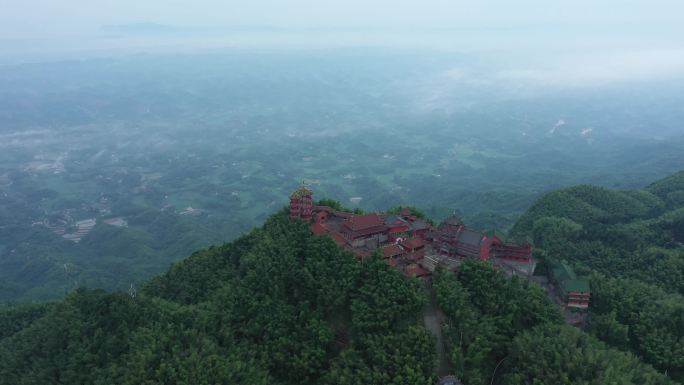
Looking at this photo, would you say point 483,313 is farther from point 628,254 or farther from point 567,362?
point 628,254

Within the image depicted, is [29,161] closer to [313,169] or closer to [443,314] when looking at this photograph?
[313,169]

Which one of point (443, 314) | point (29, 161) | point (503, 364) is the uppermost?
point (443, 314)

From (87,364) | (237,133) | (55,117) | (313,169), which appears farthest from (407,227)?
(55,117)

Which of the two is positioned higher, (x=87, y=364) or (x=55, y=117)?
(x=87, y=364)

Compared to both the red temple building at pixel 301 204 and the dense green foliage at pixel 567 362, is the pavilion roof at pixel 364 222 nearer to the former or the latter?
the red temple building at pixel 301 204

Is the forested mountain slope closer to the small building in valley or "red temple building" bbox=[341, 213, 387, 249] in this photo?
→ the small building in valley

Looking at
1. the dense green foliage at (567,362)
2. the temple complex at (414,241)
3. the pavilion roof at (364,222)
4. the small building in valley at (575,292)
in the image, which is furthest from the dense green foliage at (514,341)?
the pavilion roof at (364,222)

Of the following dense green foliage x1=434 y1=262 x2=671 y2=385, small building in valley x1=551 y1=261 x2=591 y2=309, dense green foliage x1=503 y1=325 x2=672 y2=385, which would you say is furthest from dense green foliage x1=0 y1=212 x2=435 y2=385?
small building in valley x1=551 y1=261 x2=591 y2=309
